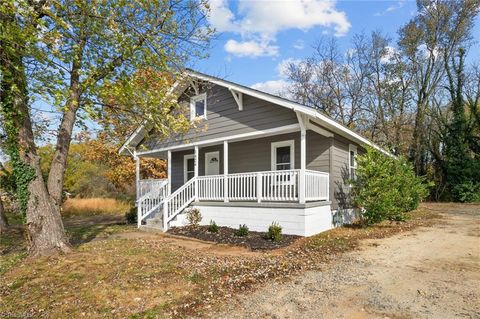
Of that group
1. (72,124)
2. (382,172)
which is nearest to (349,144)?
(382,172)

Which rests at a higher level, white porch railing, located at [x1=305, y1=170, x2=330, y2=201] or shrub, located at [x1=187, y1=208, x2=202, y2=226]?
white porch railing, located at [x1=305, y1=170, x2=330, y2=201]

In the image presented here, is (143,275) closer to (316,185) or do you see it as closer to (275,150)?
(316,185)

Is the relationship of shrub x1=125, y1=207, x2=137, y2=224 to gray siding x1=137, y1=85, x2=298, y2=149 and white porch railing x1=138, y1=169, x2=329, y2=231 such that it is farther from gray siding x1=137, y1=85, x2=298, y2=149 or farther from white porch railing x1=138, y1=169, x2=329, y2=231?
gray siding x1=137, y1=85, x2=298, y2=149

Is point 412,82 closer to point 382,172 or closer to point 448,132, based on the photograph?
point 448,132

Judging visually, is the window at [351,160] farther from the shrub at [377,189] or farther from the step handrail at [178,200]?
the step handrail at [178,200]

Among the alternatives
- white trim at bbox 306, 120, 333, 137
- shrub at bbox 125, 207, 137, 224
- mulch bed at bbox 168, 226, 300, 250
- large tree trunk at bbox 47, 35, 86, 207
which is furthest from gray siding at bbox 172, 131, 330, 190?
large tree trunk at bbox 47, 35, 86, 207

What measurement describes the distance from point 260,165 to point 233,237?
3710 mm

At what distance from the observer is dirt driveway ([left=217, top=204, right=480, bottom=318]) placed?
13.6ft

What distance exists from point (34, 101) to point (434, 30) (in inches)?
1147

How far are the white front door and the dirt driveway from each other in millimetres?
8143

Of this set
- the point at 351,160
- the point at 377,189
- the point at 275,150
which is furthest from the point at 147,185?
the point at 377,189

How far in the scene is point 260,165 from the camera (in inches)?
498

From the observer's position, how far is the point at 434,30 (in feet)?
84.0

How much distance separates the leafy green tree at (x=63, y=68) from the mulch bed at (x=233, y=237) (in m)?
3.90
